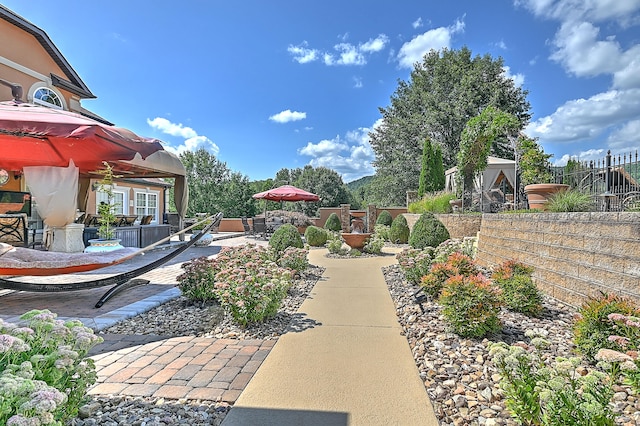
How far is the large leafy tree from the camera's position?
79.6 ft

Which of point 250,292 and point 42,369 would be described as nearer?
point 42,369

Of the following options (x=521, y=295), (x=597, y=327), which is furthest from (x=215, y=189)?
(x=597, y=327)

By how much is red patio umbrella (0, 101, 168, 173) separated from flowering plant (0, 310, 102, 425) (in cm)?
237

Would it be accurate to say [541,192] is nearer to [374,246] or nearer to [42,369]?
[374,246]

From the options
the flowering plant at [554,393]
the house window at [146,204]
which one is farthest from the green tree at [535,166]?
the house window at [146,204]

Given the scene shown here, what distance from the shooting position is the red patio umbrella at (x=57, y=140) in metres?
3.40

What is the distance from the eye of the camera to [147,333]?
3738 mm

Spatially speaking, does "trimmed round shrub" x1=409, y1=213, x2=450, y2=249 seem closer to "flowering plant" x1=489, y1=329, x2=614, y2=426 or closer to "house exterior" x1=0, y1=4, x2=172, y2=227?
"flowering plant" x1=489, y1=329, x2=614, y2=426

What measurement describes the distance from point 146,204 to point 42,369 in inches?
642

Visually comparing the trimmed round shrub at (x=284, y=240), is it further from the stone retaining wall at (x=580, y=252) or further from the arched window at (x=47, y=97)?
the arched window at (x=47, y=97)

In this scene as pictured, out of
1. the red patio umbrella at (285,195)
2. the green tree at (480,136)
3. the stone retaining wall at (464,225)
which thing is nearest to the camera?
the green tree at (480,136)

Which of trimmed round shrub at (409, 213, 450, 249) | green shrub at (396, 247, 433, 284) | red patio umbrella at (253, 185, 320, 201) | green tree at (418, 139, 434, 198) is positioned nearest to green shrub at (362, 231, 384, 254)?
trimmed round shrub at (409, 213, 450, 249)

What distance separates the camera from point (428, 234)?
7930 millimetres

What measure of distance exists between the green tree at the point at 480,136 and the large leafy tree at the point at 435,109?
13.8 meters
